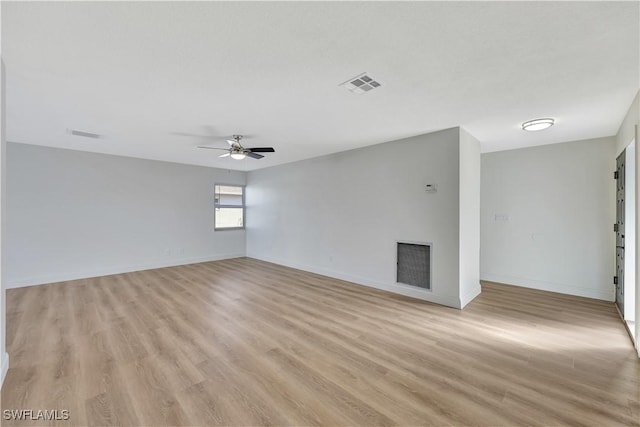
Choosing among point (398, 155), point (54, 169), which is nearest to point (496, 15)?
point (398, 155)

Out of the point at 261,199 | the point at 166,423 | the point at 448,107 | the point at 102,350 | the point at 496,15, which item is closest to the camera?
the point at 496,15

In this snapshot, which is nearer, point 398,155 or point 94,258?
point 398,155

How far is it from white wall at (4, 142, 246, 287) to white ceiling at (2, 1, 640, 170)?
5.91 ft

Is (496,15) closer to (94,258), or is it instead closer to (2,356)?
(2,356)

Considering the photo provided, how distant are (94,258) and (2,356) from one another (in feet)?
13.2

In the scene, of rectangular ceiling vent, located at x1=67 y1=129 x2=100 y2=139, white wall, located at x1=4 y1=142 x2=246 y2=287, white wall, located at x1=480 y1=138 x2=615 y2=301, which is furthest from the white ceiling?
white wall, located at x1=4 y1=142 x2=246 y2=287

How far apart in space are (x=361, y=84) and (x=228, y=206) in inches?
245

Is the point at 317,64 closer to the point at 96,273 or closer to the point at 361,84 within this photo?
the point at 361,84

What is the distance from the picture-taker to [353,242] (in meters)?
5.16

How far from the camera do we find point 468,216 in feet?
13.2

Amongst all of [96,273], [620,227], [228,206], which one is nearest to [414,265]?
[620,227]

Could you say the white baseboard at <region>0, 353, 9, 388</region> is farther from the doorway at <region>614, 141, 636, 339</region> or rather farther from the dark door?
the dark door

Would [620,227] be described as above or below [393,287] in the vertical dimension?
above

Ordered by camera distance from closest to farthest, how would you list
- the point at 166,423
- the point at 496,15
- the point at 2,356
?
the point at 496,15 → the point at 166,423 → the point at 2,356
